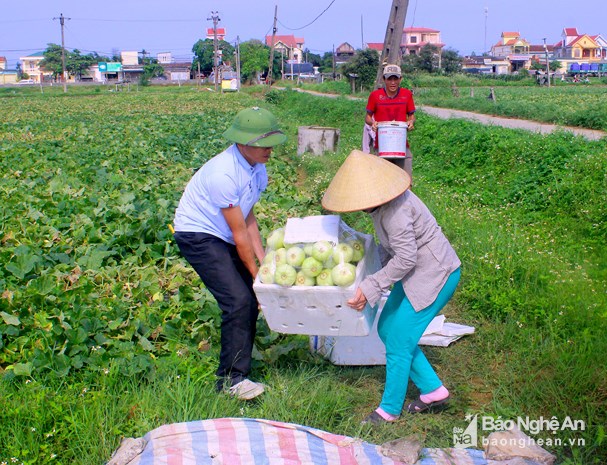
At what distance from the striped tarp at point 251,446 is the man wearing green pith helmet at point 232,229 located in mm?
566

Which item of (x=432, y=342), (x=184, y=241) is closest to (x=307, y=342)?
(x=432, y=342)

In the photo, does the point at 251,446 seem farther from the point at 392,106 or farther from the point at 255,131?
the point at 392,106

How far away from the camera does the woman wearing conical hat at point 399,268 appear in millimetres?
3420

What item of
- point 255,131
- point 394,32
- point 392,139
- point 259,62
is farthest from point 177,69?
point 255,131

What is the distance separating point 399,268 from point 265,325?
171 cm

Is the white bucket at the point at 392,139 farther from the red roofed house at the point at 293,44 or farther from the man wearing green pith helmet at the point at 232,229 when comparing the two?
the red roofed house at the point at 293,44

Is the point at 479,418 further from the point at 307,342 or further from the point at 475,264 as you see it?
the point at 475,264

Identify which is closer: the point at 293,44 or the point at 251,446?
the point at 251,446

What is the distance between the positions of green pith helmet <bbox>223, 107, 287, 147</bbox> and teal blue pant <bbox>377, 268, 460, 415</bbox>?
108 cm

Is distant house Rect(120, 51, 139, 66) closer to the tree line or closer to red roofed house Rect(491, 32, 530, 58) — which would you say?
the tree line

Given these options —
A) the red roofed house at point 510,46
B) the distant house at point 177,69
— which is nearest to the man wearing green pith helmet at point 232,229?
the distant house at point 177,69

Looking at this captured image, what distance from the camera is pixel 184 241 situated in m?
3.92

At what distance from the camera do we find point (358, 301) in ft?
11.3

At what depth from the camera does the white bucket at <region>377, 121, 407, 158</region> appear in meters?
7.80
